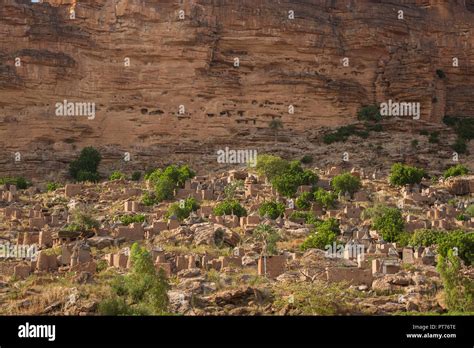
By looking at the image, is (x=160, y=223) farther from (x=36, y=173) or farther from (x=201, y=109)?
(x=201, y=109)

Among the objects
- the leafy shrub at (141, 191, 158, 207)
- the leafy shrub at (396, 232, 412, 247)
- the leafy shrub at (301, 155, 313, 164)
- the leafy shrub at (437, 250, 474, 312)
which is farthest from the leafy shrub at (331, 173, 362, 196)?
Result: the leafy shrub at (437, 250, 474, 312)

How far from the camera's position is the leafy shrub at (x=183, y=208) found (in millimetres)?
37312

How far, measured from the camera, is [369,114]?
2311 inches

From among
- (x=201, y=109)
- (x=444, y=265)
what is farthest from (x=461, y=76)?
(x=444, y=265)

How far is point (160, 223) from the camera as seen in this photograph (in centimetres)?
3419

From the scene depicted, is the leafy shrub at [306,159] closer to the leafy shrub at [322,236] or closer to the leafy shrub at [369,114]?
the leafy shrub at [369,114]

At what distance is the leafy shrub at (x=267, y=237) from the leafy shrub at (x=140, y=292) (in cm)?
528

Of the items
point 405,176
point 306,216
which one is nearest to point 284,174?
point 405,176

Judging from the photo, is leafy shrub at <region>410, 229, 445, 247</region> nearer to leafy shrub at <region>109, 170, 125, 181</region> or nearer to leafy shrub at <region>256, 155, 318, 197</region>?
leafy shrub at <region>256, 155, 318, 197</region>

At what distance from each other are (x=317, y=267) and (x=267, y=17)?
3476cm

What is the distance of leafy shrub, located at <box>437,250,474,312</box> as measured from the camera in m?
24.9

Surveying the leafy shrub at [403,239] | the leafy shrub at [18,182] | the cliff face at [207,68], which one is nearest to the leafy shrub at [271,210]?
the leafy shrub at [403,239]
